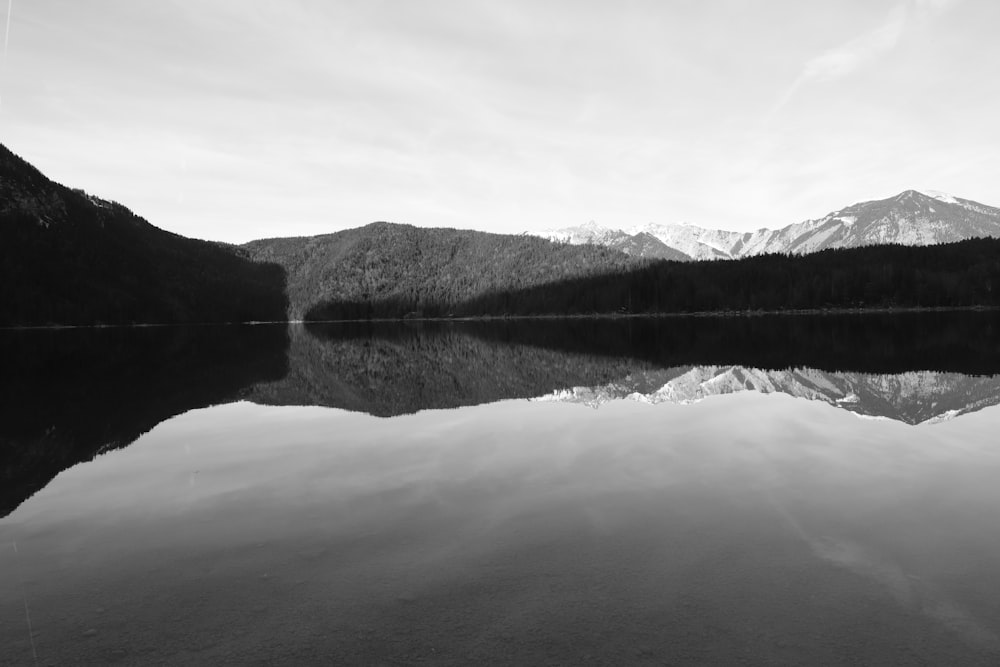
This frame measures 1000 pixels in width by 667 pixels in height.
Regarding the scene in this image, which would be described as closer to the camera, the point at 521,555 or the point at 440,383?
the point at 521,555

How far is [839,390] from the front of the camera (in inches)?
1085

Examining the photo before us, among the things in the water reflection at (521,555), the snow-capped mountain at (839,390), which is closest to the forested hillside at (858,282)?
the snow-capped mountain at (839,390)

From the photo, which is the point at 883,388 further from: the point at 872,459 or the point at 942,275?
the point at 942,275

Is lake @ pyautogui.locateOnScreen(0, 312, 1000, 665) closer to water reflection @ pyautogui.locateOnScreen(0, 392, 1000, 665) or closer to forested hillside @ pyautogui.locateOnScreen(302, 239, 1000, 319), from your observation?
water reflection @ pyautogui.locateOnScreen(0, 392, 1000, 665)

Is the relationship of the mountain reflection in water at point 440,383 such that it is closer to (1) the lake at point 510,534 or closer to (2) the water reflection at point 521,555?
(1) the lake at point 510,534

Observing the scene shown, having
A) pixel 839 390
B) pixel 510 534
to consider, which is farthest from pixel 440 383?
pixel 510 534

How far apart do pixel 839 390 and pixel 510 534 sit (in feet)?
75.0

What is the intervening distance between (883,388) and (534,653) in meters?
27.0

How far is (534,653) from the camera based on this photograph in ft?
21.8

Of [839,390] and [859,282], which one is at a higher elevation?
[859,282]

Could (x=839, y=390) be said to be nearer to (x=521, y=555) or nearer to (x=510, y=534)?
(x=510, y=534)

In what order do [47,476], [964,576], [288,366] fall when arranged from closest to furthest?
1. [964,576]
2. [47,476]
3. [288,366]

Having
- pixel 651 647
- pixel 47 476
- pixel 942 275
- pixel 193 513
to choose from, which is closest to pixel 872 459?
pixel 651 647

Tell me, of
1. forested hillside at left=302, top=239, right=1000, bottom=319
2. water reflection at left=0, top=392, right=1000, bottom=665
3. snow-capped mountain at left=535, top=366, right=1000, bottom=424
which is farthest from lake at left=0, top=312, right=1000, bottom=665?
forested hillside at left=302, top=239, right=1000, bottom=319
